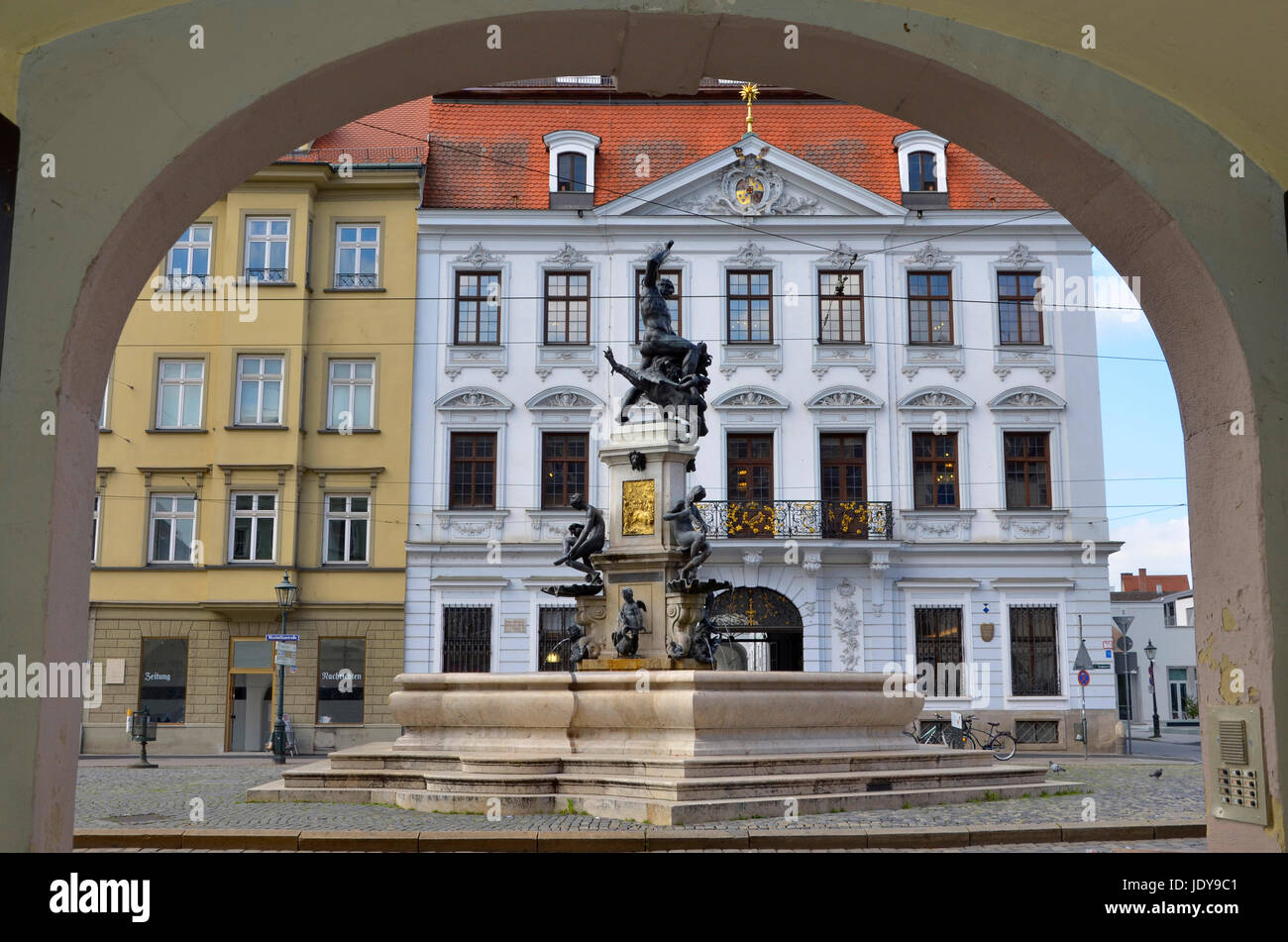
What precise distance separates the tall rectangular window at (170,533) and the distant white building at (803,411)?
5134mm

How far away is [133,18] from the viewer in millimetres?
4473

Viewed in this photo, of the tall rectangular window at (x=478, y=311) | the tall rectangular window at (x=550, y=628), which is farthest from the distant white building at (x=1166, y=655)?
the tall rectangular window at (x=478, y=311)

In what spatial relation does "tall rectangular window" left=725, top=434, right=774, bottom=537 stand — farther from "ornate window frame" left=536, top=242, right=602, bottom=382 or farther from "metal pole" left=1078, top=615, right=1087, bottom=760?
"metal pole" left=1078, top=615, right=1087, bottom=760

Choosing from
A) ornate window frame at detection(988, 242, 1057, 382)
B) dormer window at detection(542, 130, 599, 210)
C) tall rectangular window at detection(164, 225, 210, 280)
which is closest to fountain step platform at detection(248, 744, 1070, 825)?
ornate window frame at detection(988, 242, 1057, 382)

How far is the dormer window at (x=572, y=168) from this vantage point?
3219cm

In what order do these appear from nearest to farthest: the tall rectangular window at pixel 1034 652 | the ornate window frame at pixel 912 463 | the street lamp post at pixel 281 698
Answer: the street lamp post at pixel 281 698, the tall rectangular window at pixel 1034 652, the ornate window frame at pixel 912 463

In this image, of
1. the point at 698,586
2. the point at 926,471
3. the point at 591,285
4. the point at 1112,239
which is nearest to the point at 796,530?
the point at 926,471

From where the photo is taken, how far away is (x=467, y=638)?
3000 centimetres

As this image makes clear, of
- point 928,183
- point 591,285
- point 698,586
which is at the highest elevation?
point 928,183

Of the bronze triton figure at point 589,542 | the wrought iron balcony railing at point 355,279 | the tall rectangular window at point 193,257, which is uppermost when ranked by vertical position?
the tall rectangular window at point 193,257

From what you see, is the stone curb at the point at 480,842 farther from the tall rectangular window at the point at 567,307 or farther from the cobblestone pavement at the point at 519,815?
the tall rectangular window at the point at 567,307
